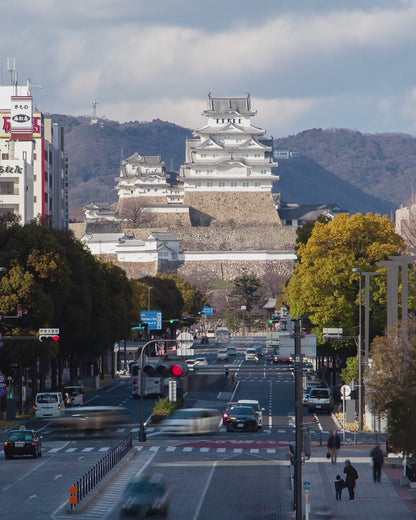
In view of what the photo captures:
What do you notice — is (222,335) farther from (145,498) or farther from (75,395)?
(145,498)

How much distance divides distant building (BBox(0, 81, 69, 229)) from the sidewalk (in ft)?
202

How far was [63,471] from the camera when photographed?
39.5m

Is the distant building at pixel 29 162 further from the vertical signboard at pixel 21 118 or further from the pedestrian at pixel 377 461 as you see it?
the pedestrian at pixel 377 461

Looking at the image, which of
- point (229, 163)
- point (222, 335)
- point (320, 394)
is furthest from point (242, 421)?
point (229, 163)

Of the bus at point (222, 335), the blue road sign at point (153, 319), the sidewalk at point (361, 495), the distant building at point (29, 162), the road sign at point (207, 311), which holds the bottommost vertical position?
the sidewalk at point (361, 495)

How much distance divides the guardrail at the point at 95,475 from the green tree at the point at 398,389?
8.58 metres

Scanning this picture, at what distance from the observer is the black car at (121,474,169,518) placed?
27.8 meters

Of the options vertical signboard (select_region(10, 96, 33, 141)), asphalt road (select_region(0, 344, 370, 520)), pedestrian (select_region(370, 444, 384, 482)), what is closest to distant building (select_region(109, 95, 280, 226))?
vertical signboard (select_region(10, 96, 33, 141))

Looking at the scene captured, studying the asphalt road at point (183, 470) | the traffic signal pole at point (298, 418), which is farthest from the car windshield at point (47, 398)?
the traffic signal pole at point (298, 418)

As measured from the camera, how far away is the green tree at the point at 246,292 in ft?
545

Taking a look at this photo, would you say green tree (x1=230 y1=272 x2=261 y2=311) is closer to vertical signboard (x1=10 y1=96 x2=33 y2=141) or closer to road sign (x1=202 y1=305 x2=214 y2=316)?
road sign (x1=202 y1=305 x2=214 y2=316)

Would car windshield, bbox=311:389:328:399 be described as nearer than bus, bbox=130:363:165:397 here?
Yes

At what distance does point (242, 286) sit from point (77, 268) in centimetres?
9539

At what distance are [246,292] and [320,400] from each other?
101984 millimetres
